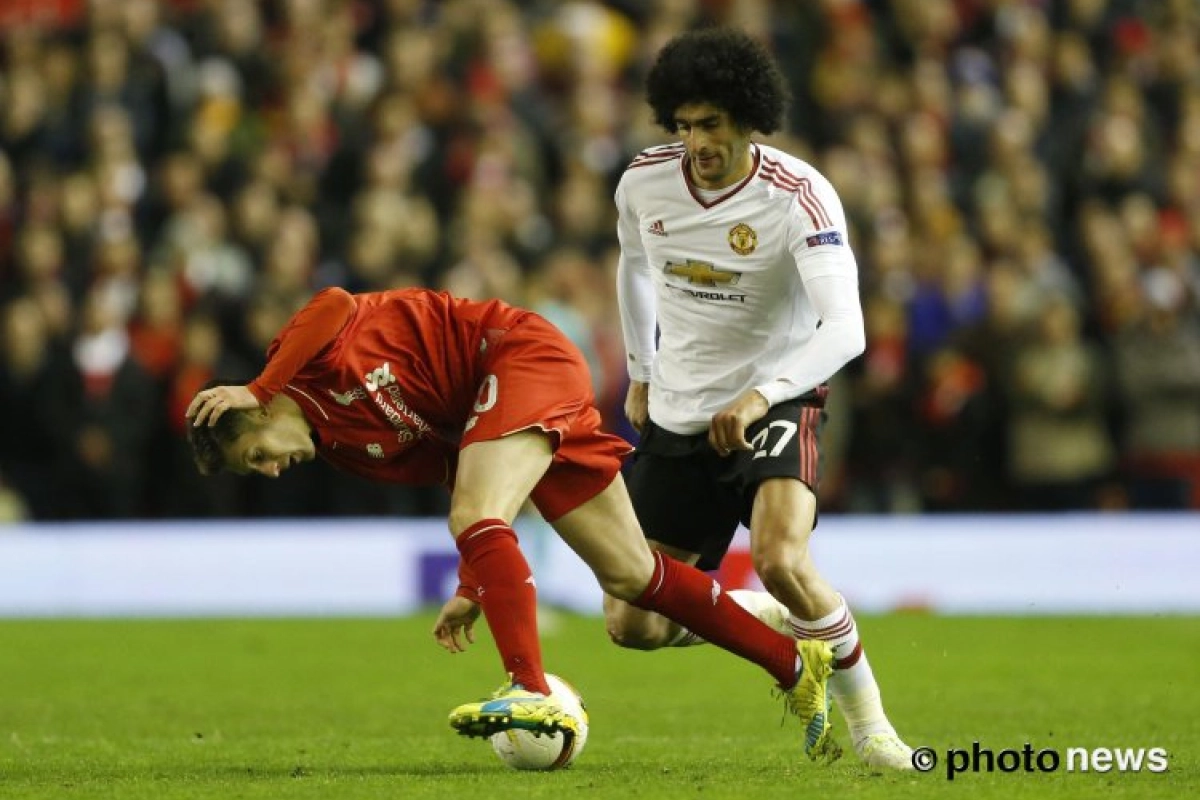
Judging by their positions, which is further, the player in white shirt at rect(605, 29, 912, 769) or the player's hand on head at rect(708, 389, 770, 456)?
the player in white shirt at rect(605, 29, 912, 769)

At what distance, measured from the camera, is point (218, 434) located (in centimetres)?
725

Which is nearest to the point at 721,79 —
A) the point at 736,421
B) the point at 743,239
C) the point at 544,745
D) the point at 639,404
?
the point at 743,239

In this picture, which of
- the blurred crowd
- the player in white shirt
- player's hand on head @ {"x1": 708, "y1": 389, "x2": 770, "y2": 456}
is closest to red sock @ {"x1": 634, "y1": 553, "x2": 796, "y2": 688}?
the player in white shirt

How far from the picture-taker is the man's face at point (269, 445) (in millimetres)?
7289

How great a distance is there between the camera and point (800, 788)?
6.72m

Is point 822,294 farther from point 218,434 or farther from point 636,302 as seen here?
point 218,434

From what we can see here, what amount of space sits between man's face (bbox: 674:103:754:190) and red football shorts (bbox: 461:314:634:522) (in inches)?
30.3

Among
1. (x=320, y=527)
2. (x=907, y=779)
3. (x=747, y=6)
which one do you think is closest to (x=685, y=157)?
(x=907, y=779)

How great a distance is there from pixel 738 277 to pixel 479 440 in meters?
1.16

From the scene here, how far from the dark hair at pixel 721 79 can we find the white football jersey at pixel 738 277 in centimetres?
17

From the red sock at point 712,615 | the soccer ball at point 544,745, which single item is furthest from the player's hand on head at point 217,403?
the red sock at point 712,615

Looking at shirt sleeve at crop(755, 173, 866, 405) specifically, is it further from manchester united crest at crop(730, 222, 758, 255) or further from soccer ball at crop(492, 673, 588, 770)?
soccer ball at crop(492, 673, 588, 770)

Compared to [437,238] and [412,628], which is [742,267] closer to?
[412,628]

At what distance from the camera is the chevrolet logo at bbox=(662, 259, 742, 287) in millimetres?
7805
